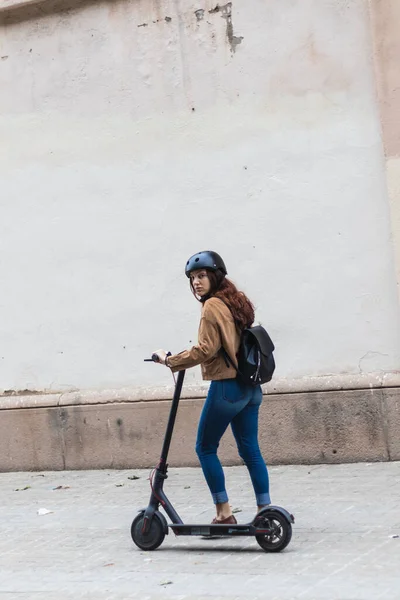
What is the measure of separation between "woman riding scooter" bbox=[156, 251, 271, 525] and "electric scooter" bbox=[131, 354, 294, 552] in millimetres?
192

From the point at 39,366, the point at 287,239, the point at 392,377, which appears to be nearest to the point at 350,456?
the point at 392,377

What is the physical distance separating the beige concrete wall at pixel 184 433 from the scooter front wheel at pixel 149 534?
2708 millimetres

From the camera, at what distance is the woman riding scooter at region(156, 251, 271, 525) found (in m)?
6.50

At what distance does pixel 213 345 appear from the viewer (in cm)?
648

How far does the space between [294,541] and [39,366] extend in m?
4.45

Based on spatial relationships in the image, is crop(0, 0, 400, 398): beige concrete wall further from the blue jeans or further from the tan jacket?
the tan jacket

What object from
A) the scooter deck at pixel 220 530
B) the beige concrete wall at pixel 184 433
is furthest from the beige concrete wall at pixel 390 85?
the scooter deck at pixel 220 530

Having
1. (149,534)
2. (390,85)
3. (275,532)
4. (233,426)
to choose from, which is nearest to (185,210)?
(390,85)

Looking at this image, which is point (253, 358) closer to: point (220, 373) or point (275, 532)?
point (220, 373)

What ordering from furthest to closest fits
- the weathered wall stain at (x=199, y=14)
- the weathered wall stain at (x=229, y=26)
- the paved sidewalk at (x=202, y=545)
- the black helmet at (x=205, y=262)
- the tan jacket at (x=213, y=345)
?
the weathered wall stain at (x=199, y=14), the weathered wall stain at (x=229, y=26), the black helmet at (x=205, y=262), the tan jacket at (x=213, y=345), the paved sidewalk at (x=202, y=545)

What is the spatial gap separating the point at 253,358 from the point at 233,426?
1.58 ft

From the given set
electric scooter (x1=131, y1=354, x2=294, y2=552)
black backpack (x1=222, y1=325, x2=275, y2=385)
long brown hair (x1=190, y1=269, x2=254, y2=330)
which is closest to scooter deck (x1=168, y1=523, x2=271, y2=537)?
electric scooter (x1=131, y1=354, x2=294, y2=552)

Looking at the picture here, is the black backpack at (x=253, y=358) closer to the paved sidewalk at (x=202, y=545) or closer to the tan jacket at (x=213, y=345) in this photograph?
the tan jacket at (x=213, y=345)

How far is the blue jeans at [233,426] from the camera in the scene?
655cm
